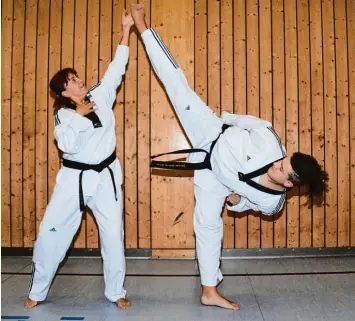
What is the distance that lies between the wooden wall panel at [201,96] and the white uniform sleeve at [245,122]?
1.31m

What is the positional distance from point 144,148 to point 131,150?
5.5 inches

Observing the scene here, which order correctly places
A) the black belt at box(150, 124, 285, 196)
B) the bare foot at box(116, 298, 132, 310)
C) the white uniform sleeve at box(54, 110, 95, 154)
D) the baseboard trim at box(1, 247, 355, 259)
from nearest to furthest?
1. the black belt at box(150, 124, 285, 196)
2. the white uniform sleeve at box(54, 110, 95, 154)
3. the bare foot at box(116, 298, 132, 310)
4. the baseboard trim at box(1, 247, 355, 259)

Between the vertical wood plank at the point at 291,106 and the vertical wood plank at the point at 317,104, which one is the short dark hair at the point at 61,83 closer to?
the vertical wood plank at the point at 291,106

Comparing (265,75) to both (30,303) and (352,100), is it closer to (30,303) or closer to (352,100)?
→ (352,100)

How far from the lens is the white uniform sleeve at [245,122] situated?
2.39 metres

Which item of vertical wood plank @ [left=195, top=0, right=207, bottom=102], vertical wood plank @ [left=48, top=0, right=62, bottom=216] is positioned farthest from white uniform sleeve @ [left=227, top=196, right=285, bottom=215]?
vertical wood plank @ [left=48, top=0, right=62, bottom=216]

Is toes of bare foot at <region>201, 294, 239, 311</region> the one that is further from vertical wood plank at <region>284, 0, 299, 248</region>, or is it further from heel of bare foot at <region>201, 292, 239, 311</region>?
vertical wood plank at <region>284, 0, 299, 248</region>

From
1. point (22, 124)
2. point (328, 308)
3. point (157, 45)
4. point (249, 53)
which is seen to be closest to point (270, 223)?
point (328, 308)

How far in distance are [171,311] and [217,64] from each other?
2.54 meters

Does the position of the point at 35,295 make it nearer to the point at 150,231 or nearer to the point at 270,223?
the point at 150,231

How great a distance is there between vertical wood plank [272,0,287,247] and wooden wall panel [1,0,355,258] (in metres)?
0.01

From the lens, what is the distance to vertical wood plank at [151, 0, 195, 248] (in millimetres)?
3859

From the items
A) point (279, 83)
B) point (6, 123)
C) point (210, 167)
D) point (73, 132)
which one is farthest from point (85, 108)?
point (279, 83)

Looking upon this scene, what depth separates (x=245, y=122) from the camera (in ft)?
8.01
